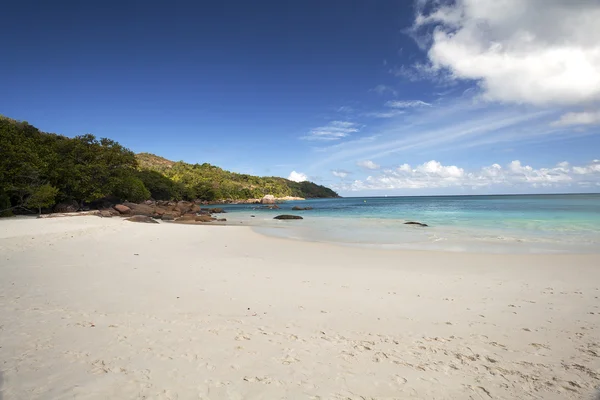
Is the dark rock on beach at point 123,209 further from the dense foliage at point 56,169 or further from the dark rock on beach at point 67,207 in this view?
the dark rock on beach at point 67,207

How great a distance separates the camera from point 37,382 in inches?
127

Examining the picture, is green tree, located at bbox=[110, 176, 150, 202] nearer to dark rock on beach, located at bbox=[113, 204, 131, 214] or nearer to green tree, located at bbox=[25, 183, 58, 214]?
dark rock on beach, located at bbox=[113, 204, 131, 214]

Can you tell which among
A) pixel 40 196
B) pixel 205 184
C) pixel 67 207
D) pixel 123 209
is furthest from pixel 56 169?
pixel 205 184

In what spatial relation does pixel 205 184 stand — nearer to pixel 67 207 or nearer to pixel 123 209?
pixel 67 207

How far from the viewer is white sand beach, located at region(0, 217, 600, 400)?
3.40 metres

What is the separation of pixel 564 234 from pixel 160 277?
23.3m

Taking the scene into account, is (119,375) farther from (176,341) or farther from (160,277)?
(160,277)

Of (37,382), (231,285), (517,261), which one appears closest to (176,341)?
(37,382)

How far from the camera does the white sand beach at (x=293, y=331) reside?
11.2 feet

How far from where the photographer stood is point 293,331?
4906mm

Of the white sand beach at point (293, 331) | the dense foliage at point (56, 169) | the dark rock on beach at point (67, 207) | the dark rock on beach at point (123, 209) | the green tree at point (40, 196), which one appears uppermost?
the dense foliage at point (56, 169)

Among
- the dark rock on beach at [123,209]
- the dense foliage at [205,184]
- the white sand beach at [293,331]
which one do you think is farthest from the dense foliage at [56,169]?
the dense foliage at [205,184]

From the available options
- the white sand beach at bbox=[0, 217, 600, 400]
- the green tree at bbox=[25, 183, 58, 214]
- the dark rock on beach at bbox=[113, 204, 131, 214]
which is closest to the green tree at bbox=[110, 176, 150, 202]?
the dark rock on beach at bbox=[113, 204, 131, 214]

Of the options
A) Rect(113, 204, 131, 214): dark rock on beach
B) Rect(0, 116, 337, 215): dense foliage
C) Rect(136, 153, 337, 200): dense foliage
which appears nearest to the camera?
Rect(0, 116, 337, 215): dense foliage
